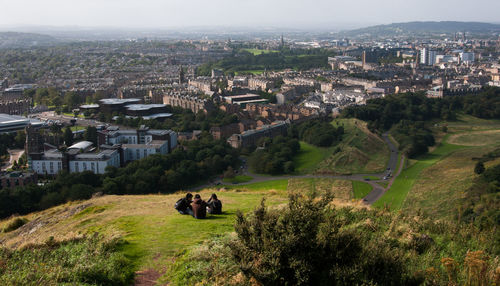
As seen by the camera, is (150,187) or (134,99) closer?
(150,187)

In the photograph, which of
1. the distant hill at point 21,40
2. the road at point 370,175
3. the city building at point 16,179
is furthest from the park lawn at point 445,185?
the distant hill at point 21,40

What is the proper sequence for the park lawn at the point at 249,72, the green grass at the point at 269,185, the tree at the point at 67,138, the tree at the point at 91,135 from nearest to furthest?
the green grass at the point at 269,185 < the tree at the point at 67,138 < the tree at the point at 91,135 < the park lawn at the point at 249,72

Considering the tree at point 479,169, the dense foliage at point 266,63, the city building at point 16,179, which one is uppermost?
the dense foliage at point 266,63

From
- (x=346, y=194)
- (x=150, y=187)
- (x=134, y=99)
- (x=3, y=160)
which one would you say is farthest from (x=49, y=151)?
(x=134, y=99)

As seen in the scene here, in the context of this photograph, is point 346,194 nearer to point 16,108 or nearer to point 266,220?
point 266,220

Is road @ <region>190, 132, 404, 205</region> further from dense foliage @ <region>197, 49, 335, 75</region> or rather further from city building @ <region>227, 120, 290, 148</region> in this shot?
dense foliage @ <region>197, 49, 335, 75</region>

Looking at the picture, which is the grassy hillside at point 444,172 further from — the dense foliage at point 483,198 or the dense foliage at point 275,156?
the dense foliage at point 275,156
